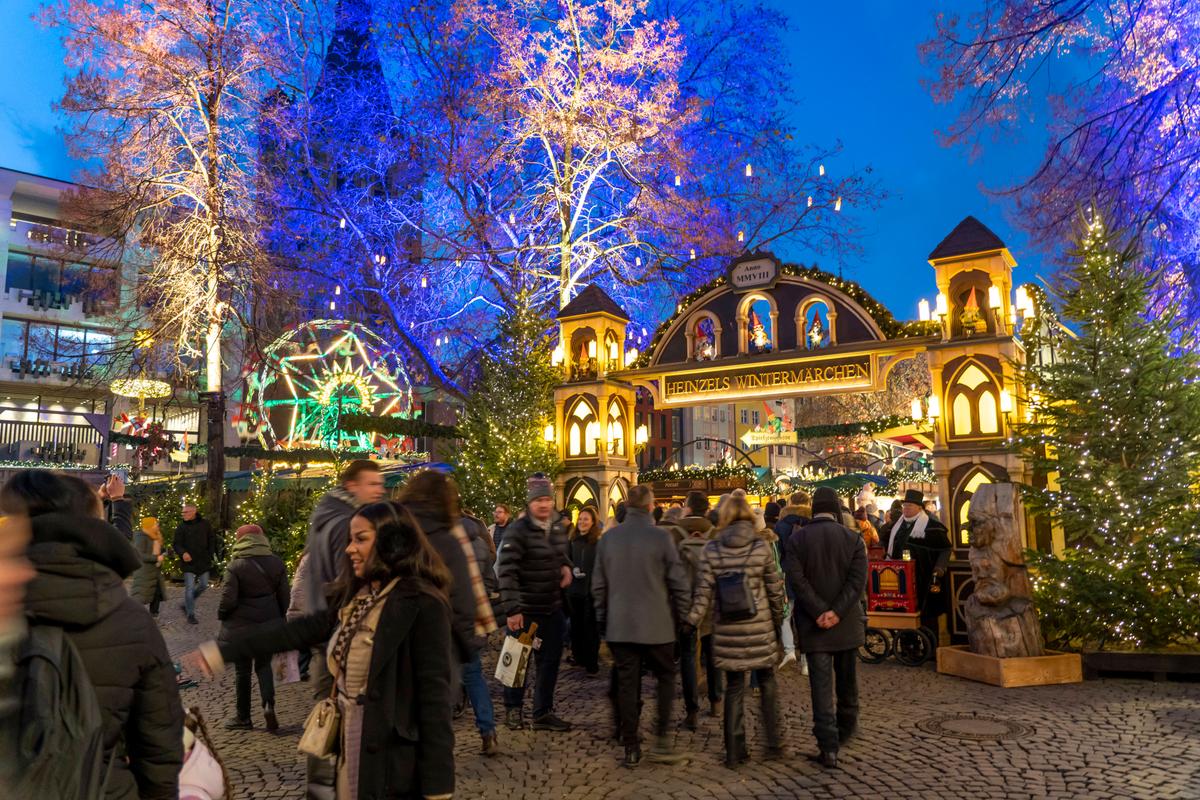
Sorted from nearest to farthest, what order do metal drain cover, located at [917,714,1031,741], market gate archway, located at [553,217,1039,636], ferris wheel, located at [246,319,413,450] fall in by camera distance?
metal drain cover, located at [917,714,1031,741] < market gate archway, located at [553,217,1039,636] < ferris wheel, located at [246,319,413,450]

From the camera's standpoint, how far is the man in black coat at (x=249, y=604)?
285 inches

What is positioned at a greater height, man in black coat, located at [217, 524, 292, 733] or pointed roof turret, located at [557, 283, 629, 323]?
pointed roof turret, located at [557, 283, 629, 323]

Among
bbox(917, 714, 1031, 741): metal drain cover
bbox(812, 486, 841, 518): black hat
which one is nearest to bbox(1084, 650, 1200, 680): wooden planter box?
bbox(917, 714, 1031, 741): metal drain cover

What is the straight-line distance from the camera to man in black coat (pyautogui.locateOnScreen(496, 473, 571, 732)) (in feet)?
23.6

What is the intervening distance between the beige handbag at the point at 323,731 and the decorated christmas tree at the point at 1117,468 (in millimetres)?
8442

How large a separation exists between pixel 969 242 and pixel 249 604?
998cm

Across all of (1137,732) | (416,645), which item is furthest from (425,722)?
(1137,732)

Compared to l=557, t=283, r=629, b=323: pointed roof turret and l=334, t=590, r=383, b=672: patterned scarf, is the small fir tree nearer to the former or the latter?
l=557, t=283, r=629, b=323: pointed roof turret

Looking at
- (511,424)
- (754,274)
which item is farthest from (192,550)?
(754,274)

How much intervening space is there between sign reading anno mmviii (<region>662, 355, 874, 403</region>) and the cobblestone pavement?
5930mm

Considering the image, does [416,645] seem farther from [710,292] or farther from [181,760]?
[710,292]

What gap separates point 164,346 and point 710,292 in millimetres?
15132

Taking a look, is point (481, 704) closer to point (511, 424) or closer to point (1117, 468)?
point (1117, 468)

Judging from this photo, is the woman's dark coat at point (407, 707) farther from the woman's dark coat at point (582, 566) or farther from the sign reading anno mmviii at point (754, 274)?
the sign reading anno mmviii at point (754, 274)
